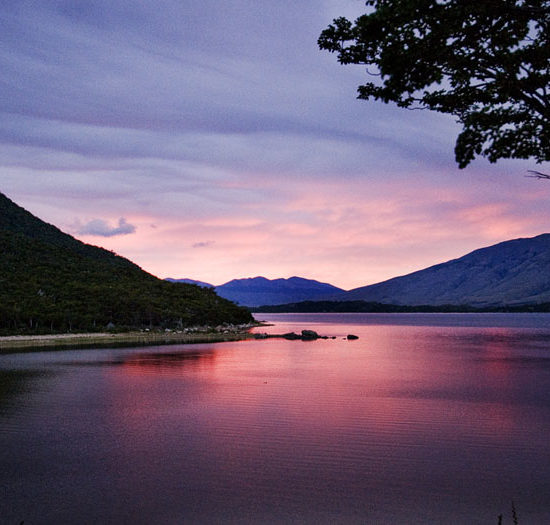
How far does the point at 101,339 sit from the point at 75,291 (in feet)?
88.4

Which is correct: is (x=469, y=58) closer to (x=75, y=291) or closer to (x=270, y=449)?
(x=270, y=449)

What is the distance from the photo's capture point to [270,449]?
1986 cm

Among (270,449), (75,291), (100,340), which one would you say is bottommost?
(270,449)

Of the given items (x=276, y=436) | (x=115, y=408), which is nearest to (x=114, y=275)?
(x=115, y=408)

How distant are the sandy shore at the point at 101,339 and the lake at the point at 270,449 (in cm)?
3027

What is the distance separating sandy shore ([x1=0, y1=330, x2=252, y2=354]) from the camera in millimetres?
70375

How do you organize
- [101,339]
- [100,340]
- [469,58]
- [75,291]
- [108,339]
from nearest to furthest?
[469,58] < [100,340] < [101,339] < [108,339] < [75,291]

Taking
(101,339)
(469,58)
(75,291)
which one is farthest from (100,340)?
(469,58)

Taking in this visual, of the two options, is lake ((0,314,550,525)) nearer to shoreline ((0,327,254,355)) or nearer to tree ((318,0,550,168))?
tree ((318,0,550,168))

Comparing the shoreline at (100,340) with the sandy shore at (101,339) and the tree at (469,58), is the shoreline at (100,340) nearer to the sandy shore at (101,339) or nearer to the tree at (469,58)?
the sandy shore at (101,339)

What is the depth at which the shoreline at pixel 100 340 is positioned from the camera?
69.4 m

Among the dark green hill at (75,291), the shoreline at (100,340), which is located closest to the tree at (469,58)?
the shoreline at (100,340)

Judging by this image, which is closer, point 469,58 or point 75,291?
point 469,58

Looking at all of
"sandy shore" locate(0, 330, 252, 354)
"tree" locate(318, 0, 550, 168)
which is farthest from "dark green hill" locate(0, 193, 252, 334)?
"tree" locate(318, 0, 550, 168)
